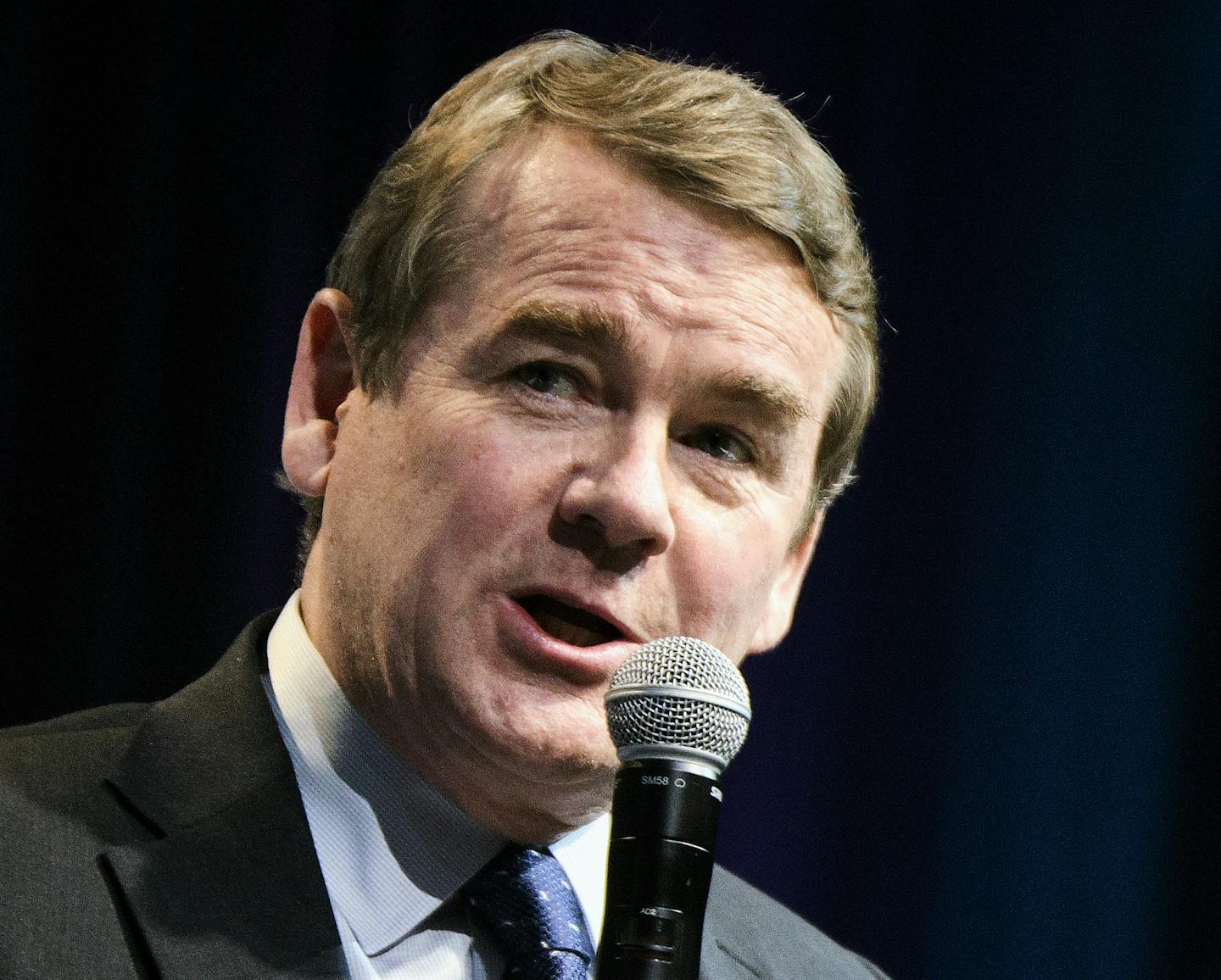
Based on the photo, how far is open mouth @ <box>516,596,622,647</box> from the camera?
72.0 inches

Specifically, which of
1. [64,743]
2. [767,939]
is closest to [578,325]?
[64,743]

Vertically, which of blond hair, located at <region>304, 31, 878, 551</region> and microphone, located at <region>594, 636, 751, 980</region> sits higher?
blond hair, located at <region>304, 31, 878, 551</region>

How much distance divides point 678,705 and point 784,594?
1.11m

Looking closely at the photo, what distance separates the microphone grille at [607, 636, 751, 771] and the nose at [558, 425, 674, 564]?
1.36 feet

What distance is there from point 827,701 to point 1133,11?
1.59 meters

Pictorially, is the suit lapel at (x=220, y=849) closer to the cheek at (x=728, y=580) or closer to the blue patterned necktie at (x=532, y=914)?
the blue patterned necktie at (x=532, y=914)

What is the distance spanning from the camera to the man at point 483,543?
177 cm

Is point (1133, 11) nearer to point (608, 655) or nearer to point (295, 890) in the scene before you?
point (608, 655)

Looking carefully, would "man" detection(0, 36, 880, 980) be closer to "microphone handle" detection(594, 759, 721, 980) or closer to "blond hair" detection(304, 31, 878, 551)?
"blond hair" detection(304, 31, 878, 551)

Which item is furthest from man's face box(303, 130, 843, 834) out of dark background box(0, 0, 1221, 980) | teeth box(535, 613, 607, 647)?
dark background box(0, 0, 1221, 980)

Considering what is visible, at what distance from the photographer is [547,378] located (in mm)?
1958

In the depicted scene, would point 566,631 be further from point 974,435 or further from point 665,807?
point 974,435

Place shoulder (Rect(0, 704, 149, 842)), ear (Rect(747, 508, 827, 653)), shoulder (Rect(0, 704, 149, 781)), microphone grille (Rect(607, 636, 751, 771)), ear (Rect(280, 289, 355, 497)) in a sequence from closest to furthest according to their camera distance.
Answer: microphone grille (Rect(607, 636, 751, 771)), shoulder (Rect(0, 704, 149, 842)), shoulder (Rect(0, 704, 149, 781)), ear (Rect(280, 289, 355, 497)), ear (Rect(747, 508, 827, 653))

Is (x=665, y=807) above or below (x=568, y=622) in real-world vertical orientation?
above
